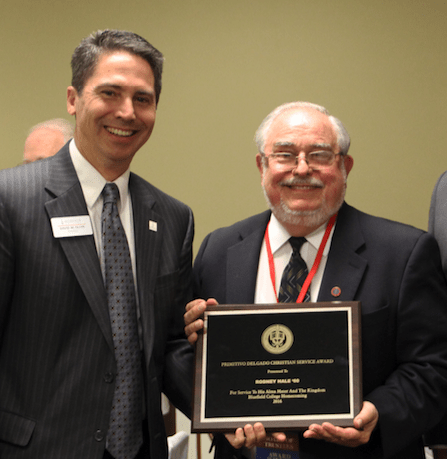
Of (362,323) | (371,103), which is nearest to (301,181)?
(362,323)

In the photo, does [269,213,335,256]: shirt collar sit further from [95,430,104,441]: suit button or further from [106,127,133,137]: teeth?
[95,430,104,441]: suit button

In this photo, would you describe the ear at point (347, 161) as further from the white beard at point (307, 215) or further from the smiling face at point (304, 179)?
the white beard at point (307, 215)

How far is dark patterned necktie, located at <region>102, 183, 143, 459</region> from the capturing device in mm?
1695

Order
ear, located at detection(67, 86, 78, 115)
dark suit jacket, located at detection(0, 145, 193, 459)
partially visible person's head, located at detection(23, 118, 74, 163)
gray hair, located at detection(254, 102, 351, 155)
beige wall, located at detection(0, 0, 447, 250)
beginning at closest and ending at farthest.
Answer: dark suit jacket, located at detection(0, 145, 193, 459) < ear, located at detection(67, 86, 78, 115) < gray hair, located at detection(254, 102, 351, 155) < partially visible person's head, located at detection(23, 118, 74, 163) < beige wall, located at detection(0, 0, 447, 250)

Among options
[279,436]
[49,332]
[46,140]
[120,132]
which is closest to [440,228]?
[279,436]

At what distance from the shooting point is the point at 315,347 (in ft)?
5.65

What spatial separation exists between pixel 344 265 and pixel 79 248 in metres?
0.97

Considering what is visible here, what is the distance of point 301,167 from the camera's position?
200 centimetres

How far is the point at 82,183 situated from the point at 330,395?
111 centimetres

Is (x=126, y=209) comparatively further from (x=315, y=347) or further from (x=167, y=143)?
(x=167, y=143)

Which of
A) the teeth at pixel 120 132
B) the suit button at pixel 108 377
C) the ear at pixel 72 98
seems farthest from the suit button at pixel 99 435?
the ear at pixel 72 98

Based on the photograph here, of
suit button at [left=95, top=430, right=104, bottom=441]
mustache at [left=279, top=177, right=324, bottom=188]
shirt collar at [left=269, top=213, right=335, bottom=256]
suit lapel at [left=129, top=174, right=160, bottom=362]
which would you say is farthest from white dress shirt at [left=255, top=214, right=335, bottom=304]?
suit button at [left=95, top=430, right=104, bottom=441]

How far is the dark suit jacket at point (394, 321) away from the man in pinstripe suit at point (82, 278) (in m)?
0.41

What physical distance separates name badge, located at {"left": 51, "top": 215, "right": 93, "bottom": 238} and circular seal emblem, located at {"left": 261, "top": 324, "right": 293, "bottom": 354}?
2.25 ft
